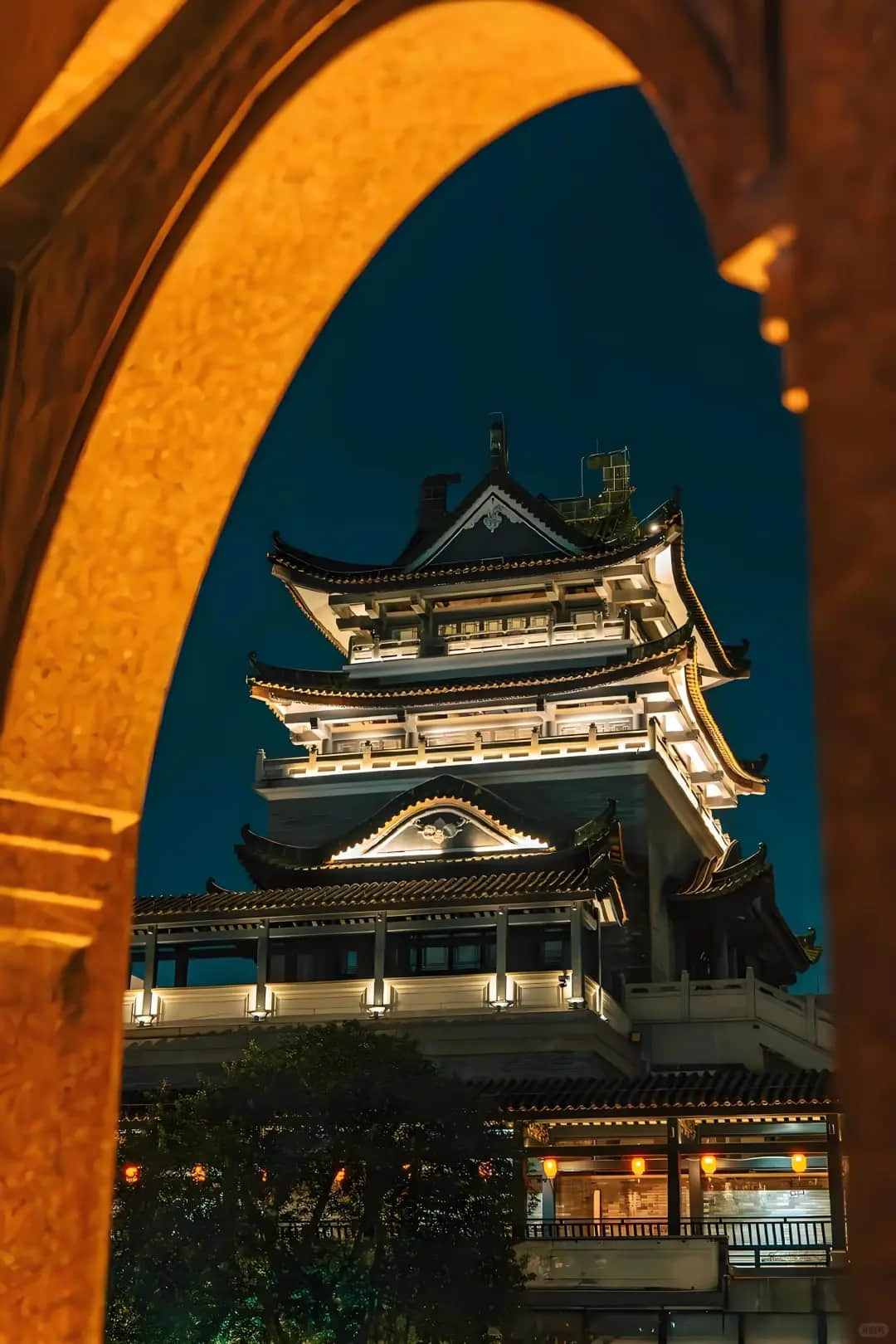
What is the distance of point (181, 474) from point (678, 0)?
1.22 metres

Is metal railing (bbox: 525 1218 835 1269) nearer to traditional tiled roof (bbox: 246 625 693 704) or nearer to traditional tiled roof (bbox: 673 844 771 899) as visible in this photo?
traditional tiled roof (bbox: 673 844 771 899)

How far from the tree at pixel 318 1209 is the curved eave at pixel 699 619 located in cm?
1141

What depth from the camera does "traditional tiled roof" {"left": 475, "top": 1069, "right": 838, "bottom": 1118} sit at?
13414 millimetres

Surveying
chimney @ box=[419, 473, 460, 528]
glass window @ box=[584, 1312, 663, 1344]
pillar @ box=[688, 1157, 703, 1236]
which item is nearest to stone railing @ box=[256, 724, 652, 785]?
chimney @ box=[419, 473, 460, 528]

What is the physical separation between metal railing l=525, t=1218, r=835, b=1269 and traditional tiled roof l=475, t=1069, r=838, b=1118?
3.20 ft

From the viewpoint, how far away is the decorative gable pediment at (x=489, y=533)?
844 inches

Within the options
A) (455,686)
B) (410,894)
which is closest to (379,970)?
(410,894)

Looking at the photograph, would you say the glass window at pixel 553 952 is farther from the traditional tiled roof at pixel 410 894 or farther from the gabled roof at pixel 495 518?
the gabled roof at pixel 495 518

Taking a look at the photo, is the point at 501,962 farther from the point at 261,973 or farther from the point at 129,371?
the point at 129,371

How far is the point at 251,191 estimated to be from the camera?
2354 millimetres

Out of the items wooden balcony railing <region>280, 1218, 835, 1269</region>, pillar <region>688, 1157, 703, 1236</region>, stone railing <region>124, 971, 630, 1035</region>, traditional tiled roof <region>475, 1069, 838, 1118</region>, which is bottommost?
wooden balcony railing <region>280, 1218, 835, 1269</region>

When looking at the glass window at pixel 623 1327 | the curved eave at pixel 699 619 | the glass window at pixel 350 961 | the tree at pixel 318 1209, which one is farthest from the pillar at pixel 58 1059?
the curved eave at pixel 699 619

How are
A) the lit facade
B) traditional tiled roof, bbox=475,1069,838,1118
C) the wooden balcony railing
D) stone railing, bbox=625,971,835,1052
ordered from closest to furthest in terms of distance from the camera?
the wooden balcony railing
traditional tiled roof, bbox=475,1069,838,1118
the lit facade
stone railing, bbox=625,971,835,1052

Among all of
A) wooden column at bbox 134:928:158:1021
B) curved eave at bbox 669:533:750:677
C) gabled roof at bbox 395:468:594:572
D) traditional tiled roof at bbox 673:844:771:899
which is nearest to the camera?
wooden column at bbox 134:928:158:1021
